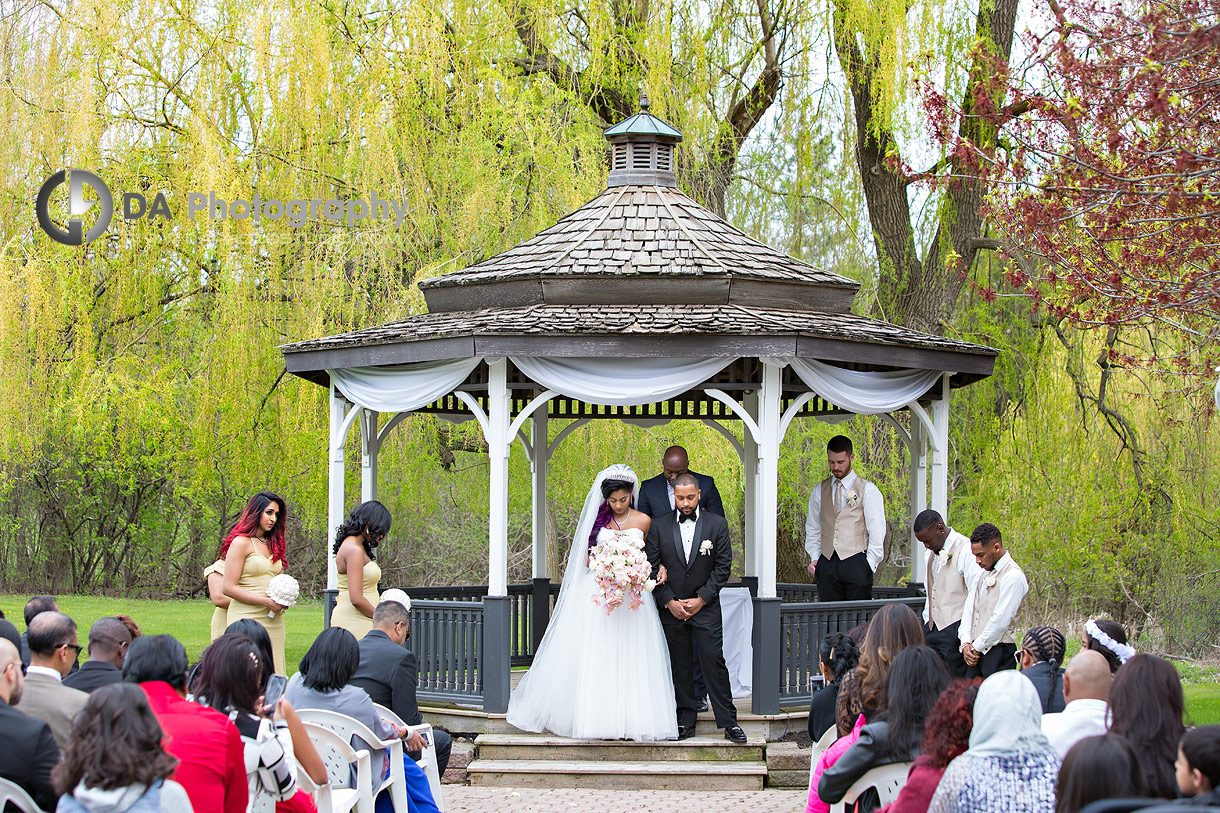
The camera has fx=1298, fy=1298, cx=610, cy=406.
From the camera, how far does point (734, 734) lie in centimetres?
895

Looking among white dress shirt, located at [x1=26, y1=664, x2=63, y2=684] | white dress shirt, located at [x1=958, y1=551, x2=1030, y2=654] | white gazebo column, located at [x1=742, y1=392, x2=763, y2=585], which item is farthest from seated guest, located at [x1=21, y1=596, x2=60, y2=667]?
white gazebo column, located at [x1=742, y1=392, x2=763, y2=585]

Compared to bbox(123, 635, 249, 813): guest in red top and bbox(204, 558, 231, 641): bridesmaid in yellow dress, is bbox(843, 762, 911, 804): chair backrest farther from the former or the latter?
bbox(204, 558, 231, 641): bridesmaid in yellow dress

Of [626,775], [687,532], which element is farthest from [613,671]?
[687,532]

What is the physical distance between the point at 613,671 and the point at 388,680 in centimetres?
271

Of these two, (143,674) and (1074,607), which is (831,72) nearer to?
(1074,607)

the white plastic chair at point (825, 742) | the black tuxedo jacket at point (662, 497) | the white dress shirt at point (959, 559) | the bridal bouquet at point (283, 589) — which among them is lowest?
the white plastic chair at point (825, 742)

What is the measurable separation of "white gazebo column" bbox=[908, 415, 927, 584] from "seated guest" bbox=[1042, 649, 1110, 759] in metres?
5.83

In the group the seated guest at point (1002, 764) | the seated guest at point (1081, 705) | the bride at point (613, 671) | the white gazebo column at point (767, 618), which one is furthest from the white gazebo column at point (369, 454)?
the seated guest at point (1002, 764)

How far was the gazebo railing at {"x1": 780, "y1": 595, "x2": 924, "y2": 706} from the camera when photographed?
9516 millimetres

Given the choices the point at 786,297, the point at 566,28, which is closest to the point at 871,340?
the point at 786,297

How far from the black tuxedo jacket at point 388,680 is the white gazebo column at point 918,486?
5.72 meters

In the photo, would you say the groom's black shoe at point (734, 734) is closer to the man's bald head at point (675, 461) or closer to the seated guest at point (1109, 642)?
the man's bald head at point (675, 461)

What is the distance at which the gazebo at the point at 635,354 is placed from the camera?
9.27 metres

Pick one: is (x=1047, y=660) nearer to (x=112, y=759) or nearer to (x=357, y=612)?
(x=112, y=759)
